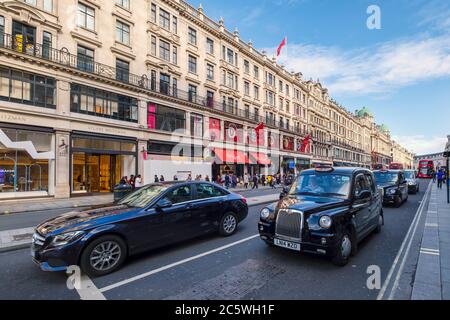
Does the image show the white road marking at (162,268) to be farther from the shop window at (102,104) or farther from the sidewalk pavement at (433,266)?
the shop window at (102,104)

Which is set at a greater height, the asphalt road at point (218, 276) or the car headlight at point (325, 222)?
the car headlight at point (325, 222)

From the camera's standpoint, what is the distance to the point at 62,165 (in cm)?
1759

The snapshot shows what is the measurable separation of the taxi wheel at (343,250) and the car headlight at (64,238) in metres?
4.66

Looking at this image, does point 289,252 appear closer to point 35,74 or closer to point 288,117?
point 35,74

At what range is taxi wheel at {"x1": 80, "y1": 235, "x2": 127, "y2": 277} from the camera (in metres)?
4.14

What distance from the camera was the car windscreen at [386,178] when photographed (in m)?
12.2

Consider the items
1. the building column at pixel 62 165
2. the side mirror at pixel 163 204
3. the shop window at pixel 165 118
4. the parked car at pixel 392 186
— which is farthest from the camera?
the shop window at pixel 165 118

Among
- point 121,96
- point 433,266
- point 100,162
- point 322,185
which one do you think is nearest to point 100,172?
point 100,162

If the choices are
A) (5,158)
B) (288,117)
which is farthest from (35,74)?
(288,117)

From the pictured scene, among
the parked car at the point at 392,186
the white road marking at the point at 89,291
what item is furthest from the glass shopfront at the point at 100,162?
the parked car at the point at 392,186

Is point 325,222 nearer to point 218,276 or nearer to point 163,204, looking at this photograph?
point 218,276

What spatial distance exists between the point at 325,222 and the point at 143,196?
159 inches

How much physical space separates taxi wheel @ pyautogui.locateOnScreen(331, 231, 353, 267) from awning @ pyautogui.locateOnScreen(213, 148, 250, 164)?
25111mm

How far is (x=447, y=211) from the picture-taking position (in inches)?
394
